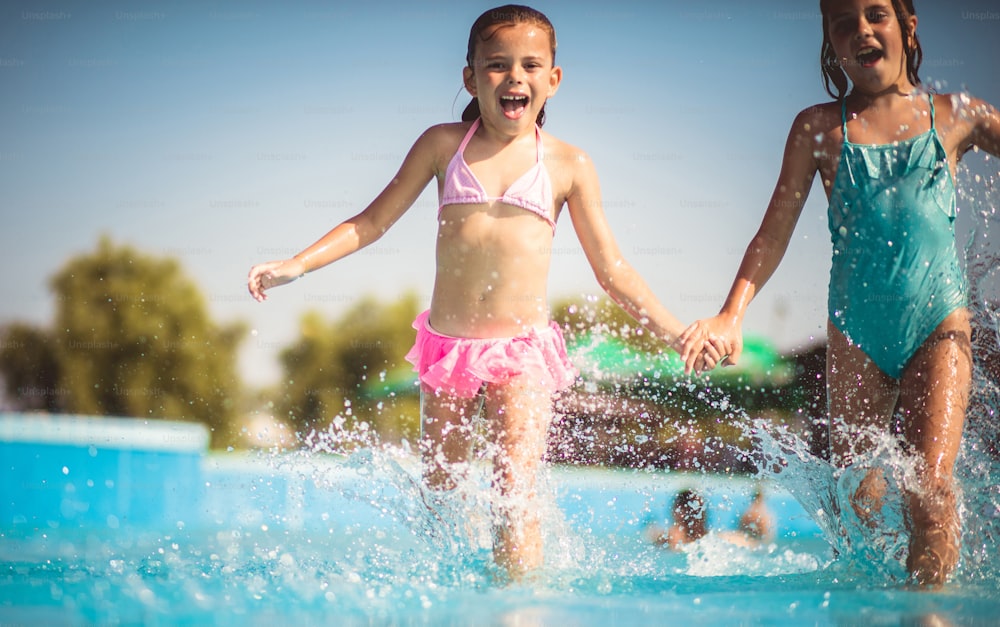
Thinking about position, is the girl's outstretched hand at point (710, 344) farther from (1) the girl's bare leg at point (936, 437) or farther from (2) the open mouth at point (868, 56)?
(2) the open mouth at point (868, 56)

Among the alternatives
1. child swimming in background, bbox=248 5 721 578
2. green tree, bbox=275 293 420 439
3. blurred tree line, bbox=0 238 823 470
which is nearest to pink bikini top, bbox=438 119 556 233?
child swimming in background, bbox=248 5 721 578

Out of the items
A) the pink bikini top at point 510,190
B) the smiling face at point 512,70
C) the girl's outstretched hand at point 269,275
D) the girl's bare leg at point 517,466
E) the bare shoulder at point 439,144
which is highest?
the smiling face at point 512,70

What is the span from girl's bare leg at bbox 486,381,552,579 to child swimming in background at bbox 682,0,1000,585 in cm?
52

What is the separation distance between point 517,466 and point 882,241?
1297 mm

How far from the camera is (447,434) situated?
302cm

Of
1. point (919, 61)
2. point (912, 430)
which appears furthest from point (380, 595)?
point (919, 61)

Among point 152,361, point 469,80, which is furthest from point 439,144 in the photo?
point 152,361

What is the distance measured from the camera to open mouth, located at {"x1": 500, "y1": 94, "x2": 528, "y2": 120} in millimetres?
3053

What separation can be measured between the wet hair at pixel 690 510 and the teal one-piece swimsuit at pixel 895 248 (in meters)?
2.46

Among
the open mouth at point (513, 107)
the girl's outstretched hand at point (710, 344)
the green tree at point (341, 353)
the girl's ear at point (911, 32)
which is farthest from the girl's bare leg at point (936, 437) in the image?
the green tree at point (341, 353)

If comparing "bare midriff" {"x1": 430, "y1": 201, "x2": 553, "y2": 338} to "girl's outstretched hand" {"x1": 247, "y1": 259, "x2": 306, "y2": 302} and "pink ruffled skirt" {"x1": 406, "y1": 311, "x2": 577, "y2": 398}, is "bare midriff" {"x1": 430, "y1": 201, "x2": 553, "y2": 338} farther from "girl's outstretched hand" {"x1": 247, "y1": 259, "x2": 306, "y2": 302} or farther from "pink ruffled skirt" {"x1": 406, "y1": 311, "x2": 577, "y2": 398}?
"girl's outstretched hand" {"x1": 247, "y1": 259, "x2": 306, "y2": 302}

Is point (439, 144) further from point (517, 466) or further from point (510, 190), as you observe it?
point (517, 466)

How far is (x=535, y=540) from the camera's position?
2.80 metres

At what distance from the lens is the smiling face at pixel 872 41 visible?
2947mm
